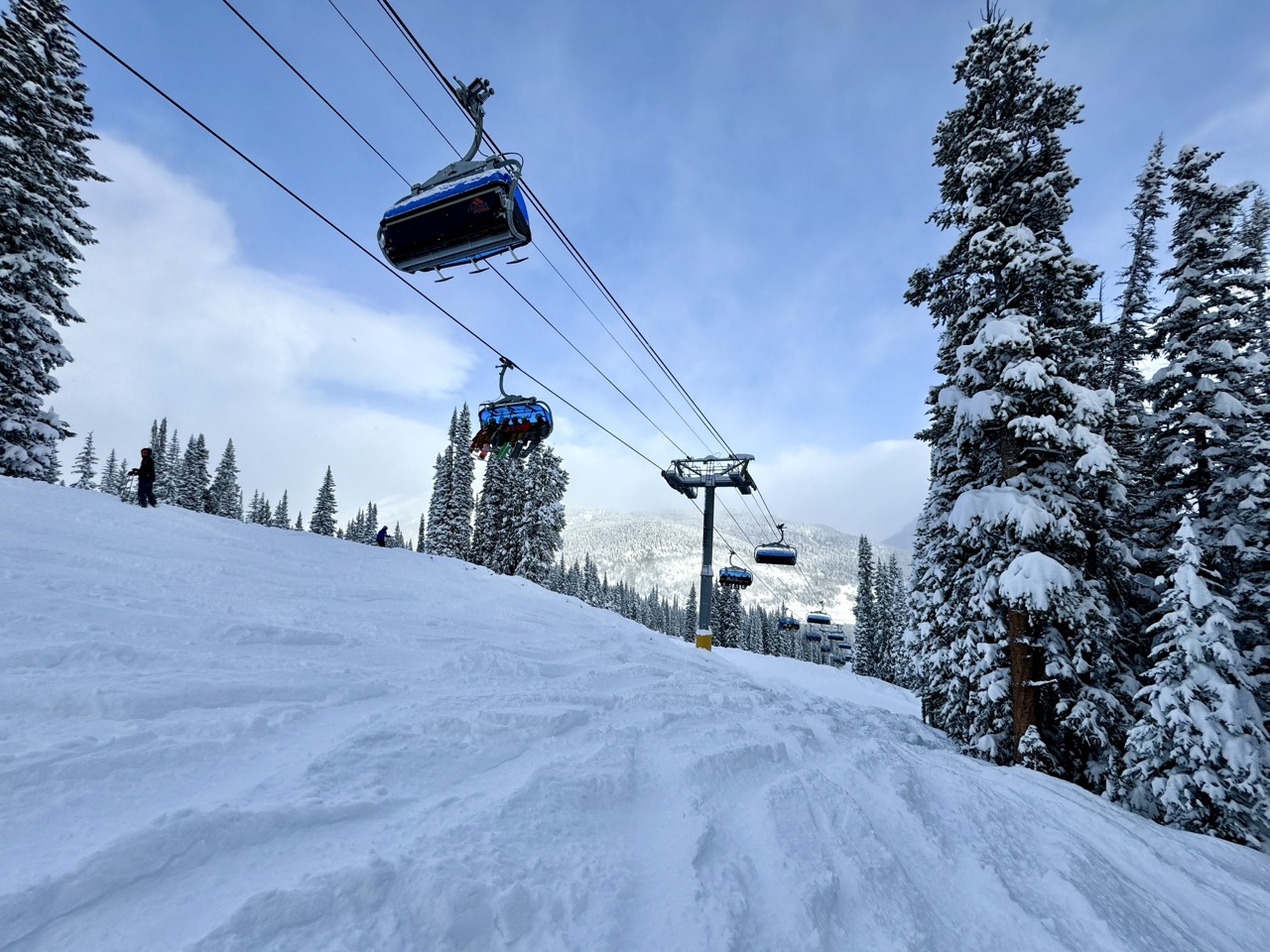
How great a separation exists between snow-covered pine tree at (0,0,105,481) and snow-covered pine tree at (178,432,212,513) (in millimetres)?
37080

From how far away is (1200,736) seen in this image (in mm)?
8688

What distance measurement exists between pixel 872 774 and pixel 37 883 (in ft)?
19.8

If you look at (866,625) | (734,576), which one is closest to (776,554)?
(734,576)

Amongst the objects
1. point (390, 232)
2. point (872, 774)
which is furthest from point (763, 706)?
point (390, 232)

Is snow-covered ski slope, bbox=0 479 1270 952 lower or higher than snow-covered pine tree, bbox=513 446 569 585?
lower

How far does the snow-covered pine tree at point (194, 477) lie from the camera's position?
49.1 m

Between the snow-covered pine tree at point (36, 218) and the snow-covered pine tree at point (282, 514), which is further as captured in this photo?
the snow-covered pine tree at point (282, 514)

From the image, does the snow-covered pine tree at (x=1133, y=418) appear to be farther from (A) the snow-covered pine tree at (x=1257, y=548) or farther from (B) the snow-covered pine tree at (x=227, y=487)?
(B) the snow-covered pine tree at (x=227, y=487)

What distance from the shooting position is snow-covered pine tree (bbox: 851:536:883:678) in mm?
51406

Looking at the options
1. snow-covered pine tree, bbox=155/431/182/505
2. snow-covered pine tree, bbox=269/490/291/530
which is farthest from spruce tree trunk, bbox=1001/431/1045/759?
snow-covered pine tree, bbox=269/490/291/530

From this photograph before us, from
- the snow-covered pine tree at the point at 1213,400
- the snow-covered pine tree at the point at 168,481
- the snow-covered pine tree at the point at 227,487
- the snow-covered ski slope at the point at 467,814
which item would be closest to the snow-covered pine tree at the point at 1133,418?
the snow-covered pine tree at the point at 1213,400

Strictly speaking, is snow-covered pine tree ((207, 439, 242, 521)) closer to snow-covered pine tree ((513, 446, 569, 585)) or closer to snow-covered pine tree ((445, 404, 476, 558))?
snow-covered pine tree ((445, 404, 476, 558))

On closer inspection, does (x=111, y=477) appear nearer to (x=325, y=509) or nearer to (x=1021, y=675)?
(x=325, y=509)

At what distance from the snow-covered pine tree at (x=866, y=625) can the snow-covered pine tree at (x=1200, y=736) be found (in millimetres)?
43180
